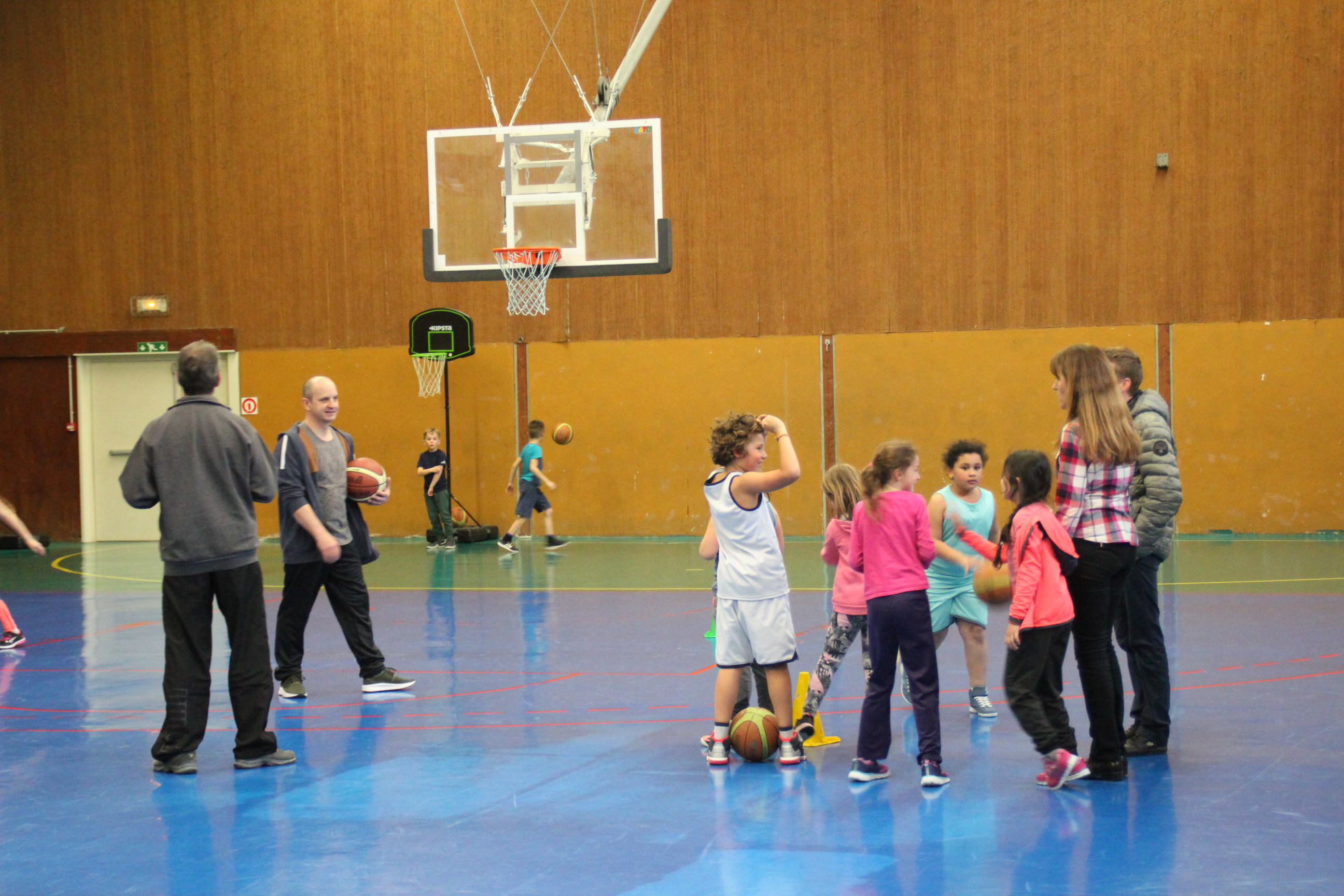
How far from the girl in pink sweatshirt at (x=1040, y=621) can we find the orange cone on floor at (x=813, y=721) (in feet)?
3.49

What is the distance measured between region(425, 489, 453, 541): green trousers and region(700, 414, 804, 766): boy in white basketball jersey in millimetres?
10866

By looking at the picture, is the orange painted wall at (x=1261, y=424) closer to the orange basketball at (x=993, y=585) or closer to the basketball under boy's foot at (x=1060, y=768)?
the orange basketball at (x=993, y=585)

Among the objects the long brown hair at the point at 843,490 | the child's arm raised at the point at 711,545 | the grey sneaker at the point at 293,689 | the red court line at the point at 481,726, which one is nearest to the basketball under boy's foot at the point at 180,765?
the red court line at the point at 481,726

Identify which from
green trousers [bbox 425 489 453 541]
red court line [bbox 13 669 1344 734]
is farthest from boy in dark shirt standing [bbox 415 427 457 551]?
red court line [bbox 13 669 1344 734]

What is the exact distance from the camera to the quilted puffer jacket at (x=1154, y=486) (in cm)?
530

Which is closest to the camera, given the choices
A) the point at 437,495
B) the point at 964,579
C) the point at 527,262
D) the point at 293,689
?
the point at 964,579

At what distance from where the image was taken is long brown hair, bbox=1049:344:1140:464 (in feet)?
16.2

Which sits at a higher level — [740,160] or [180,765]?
[740,160]

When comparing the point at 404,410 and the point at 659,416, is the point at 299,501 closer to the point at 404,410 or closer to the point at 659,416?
the point at 659,416

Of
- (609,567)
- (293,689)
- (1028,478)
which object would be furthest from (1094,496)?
(609,567)

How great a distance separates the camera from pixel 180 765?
5.53 meters

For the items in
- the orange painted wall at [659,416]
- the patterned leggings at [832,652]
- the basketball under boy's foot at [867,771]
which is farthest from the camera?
the orange painted wall at [659,416]

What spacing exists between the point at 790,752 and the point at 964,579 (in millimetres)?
1462

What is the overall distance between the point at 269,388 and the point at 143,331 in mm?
2134
